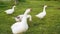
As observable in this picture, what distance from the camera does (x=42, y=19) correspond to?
4.68 metres

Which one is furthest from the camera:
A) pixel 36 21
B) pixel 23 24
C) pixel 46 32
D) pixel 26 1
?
pixel 26 1

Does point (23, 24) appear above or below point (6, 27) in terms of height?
above

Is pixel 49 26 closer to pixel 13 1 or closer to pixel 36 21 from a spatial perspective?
pixel 36 21

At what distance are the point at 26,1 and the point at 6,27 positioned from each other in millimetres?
3574

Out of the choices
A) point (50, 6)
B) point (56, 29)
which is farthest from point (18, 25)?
point (50, 6)

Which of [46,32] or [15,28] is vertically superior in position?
[15,28]

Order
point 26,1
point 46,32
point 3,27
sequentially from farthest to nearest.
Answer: point 26,1
point 3,27
point 46,32

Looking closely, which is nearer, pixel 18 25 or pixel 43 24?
pixel 18 25

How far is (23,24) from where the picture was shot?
284 cm

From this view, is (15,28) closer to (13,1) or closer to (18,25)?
(18,25)

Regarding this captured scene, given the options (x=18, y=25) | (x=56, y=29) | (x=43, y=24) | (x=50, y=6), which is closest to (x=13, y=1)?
(x=50, y=6)

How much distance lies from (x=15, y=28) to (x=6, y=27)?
1051 mm

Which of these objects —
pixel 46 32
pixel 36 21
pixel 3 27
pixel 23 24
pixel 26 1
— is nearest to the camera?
pixel 23 24

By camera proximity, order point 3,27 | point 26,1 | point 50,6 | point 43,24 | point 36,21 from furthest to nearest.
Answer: point 26,1 < point 50,6 < point 36,21 < point 43,24 < point 3,27
